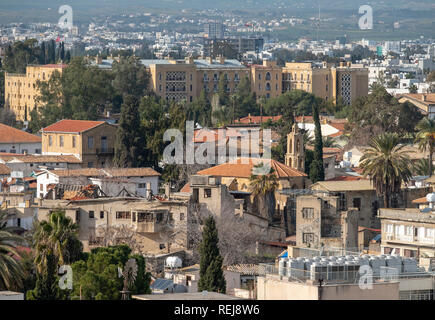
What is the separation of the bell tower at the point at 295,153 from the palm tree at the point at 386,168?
25.3 feet

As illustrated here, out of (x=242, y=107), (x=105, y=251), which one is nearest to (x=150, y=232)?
(x=105, y=251)

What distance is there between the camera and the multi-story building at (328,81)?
133 m

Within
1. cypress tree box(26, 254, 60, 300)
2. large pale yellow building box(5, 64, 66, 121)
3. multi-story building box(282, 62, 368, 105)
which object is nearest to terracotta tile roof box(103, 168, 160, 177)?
cypress tree box(26, 254, 60, 300)

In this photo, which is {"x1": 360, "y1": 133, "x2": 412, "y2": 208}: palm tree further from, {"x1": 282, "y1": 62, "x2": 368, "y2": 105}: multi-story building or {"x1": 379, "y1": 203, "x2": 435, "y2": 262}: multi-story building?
{"x1": 282, "y1": 62, "x2": 368, "y2": 105}: multi-story building

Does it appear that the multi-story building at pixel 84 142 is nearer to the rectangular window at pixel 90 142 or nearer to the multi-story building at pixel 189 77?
the rectangular window at pixel 90 142

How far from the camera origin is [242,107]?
113 meters

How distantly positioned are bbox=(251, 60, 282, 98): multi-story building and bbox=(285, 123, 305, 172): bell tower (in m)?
71.5

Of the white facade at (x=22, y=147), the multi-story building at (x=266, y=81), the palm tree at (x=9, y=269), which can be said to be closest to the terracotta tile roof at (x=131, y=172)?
the white facade at (x=22, y=147)

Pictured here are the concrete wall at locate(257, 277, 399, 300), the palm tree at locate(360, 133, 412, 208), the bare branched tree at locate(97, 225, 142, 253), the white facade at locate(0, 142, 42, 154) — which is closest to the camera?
the concrete wall at locate(257, 277, 399, 300)

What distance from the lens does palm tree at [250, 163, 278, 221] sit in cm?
5291

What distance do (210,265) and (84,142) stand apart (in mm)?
31033

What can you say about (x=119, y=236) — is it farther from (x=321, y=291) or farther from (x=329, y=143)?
(x=329, y=143)

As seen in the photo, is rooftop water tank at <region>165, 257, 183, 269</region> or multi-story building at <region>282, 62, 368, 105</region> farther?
multi-story building at <region>282, 62, 368, 105</region>

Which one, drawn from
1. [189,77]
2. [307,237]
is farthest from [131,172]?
[189,77]
